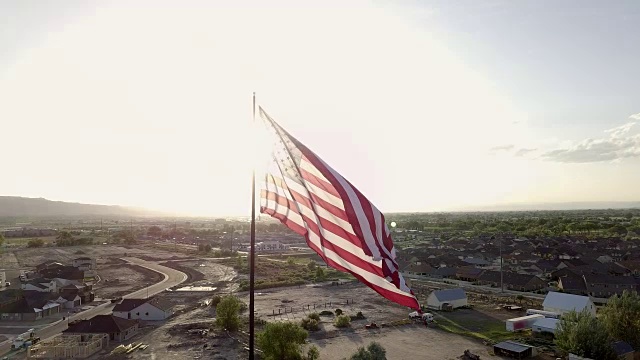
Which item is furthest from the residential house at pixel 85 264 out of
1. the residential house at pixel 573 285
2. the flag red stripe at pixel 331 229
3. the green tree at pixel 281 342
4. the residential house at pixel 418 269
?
the flag red stripe at pixel 331 229

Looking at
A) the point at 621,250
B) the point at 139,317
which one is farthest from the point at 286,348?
the point at 621,250

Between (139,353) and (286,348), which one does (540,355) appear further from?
(139,353)

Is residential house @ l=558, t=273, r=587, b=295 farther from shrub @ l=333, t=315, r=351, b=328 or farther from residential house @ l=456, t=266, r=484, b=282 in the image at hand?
shrub @ l=333, t=315, r=351, b=328

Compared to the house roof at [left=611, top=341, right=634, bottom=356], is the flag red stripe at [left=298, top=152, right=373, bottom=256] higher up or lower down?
higher up

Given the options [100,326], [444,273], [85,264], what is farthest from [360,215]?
[85,264]

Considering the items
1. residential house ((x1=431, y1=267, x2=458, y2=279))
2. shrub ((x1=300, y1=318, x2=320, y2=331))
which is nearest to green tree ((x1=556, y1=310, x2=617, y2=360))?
shrub ((x1=300, y1=318, x2=320, y2=331))

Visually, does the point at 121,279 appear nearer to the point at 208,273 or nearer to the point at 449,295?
the point at 208,273
